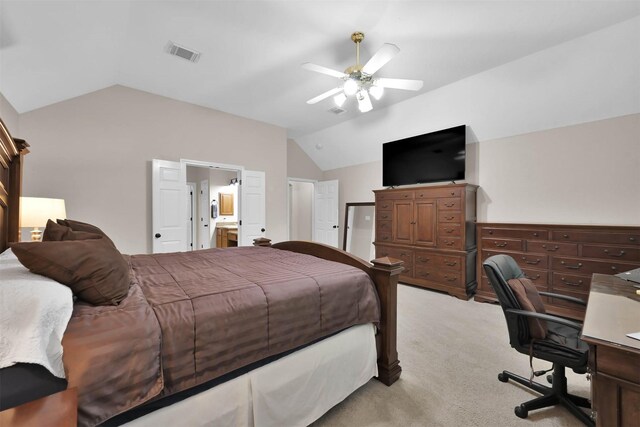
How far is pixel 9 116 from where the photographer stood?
115 inches

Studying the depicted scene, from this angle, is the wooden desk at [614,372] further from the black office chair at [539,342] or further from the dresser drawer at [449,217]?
the dresser drawer at [449,217]

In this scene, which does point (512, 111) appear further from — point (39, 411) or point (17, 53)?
point (17, 53)

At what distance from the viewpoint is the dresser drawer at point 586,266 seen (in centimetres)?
280

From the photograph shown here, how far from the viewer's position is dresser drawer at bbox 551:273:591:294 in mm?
2986

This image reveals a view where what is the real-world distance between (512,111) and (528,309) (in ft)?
9.96

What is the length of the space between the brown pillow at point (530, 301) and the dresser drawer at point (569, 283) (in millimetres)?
1639

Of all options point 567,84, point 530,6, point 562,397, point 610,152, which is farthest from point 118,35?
point 610,152

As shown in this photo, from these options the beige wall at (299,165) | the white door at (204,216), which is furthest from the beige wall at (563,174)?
the white door at (204,216)

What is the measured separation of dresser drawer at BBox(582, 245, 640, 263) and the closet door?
1729 millimetres

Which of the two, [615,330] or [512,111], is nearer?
[615,330]

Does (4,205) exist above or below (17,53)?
below

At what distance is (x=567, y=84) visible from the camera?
10.2ft

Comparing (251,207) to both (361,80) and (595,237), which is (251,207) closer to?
(361,80)

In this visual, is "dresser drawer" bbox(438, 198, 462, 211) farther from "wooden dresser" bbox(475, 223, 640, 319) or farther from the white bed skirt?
the white bed skirt
